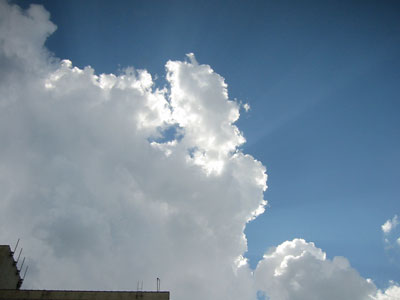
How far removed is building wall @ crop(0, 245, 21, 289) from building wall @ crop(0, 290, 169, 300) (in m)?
4.98

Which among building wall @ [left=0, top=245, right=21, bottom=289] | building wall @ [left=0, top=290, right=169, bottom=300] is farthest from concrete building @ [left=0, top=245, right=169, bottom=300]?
building wall @ [left=0, top=245, right=21, bottom=289]

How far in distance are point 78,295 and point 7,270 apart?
1582 cm

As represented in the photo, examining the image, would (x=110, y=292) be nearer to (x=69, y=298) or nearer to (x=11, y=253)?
(x=69, y=298)

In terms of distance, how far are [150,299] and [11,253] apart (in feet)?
89.8

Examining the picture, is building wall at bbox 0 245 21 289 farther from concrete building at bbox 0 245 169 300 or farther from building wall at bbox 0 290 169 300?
building wall at bbox 0 290 169 300

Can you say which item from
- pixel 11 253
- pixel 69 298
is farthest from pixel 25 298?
pixel 11 253

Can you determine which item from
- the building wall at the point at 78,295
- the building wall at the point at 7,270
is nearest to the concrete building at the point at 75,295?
the building wall at the point at 78,295

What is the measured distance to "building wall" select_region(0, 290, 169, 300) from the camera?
124 feet

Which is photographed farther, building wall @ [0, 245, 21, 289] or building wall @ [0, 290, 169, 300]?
building wall @ [0, 245, 21, 289]

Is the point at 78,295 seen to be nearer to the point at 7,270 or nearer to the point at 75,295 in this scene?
the point at 75,295

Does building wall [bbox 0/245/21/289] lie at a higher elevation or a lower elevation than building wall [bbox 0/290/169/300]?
higher

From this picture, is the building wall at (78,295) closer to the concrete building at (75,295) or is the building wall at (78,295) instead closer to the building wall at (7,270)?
the concrete building at (75,295)

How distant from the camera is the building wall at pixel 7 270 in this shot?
42.1 meters

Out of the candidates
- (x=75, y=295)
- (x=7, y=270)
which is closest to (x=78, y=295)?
(x=75, y=295)
